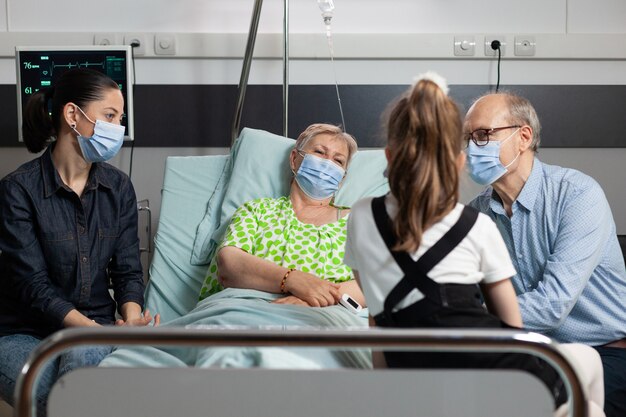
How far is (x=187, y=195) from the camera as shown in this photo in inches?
126

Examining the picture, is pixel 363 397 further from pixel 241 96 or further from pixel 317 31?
pixel 317 31

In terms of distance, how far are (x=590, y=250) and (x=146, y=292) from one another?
146 centimetres

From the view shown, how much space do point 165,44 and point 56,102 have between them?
1.44 meters

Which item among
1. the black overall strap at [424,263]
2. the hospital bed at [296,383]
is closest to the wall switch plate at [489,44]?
the black overall strap at [424,263]

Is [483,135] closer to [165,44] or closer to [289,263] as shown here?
[289,263]

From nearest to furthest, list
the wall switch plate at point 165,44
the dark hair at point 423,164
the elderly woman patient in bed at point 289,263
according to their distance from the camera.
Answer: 1. the dark hair at point 423,164
2. the elderly woman patient in bed at point 289,263
3. the wall switch plate at point 165,44

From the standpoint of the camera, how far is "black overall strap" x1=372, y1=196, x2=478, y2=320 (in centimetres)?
170

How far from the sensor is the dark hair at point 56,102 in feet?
8.80

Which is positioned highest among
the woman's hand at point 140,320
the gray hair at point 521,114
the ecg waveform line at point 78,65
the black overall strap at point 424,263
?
the ecg waveform line at point 78,65

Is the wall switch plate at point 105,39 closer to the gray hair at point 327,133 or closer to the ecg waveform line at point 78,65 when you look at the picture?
the ecg waveform line at point 78,65

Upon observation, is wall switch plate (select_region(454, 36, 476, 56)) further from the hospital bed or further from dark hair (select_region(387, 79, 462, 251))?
the hospital bed

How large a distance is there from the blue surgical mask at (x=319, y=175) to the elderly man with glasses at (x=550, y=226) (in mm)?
475

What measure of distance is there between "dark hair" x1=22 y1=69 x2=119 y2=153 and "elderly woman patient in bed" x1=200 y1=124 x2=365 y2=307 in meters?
0.61

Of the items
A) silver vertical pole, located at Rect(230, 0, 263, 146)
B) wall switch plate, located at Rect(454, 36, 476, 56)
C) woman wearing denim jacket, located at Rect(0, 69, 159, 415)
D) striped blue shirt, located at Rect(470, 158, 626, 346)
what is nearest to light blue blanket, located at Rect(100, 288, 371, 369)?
woman wearing denim jacket, located at Rect(0, 69, 159, 415)
